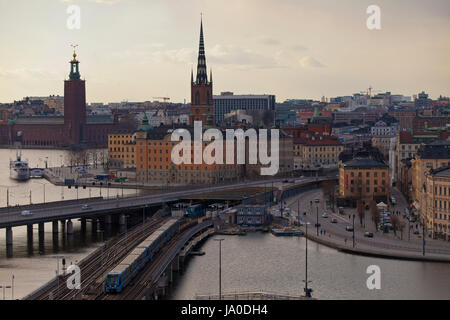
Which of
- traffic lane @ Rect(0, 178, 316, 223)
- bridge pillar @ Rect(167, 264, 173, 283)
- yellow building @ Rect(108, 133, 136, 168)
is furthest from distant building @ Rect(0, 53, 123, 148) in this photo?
bridge pillar @ Rect(167, 264, 173, 283)

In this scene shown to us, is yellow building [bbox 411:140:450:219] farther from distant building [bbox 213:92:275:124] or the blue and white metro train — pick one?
distant building [bbox 213:92:275:124]

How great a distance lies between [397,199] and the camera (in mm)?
37781

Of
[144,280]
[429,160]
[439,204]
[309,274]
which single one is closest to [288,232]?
[439,204]

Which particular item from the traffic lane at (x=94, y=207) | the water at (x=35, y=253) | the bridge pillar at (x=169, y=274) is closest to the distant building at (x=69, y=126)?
the water at (x=35, y=253)

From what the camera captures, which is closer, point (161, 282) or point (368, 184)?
point (161, 282)

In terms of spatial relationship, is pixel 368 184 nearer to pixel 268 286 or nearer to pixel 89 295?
pixel 268 286

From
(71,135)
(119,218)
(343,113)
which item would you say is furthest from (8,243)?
(343,113)

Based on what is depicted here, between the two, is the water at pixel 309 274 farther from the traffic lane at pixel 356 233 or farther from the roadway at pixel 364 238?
the traffic lane at pixel 356 233

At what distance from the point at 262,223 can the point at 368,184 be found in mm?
7145

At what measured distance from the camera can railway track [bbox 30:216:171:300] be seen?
1744 centimetres

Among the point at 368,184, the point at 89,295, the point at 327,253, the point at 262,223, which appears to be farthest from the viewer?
the point at 368,184

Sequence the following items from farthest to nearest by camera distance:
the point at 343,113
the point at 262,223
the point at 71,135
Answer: the point at 343,113 → the point at 71,135 → the point at 262,223

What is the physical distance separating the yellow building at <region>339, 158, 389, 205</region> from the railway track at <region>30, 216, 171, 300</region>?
1056 centimetres

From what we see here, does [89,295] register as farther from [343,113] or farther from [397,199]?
[343,113]
